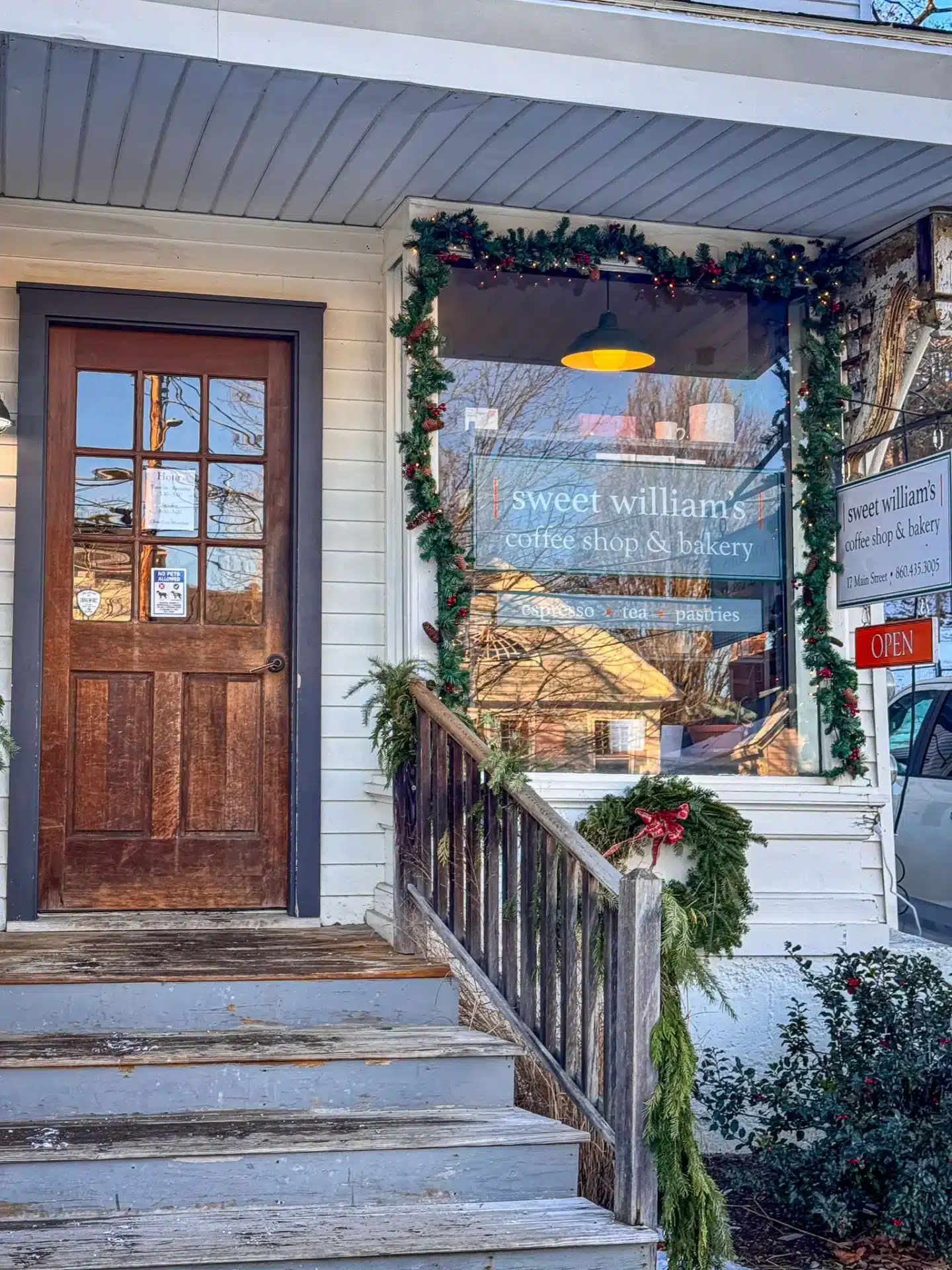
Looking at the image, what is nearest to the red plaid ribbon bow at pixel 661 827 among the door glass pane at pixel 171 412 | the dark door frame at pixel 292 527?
the dark door frame at pixel 292 527

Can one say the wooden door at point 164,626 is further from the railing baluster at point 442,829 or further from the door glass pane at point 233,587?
the railing baluster at point 442,829

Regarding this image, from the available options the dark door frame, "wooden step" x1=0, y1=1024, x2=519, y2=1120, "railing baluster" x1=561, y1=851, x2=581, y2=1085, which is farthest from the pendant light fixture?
"wooden step" x1=0, y1=1024, x2=519, y2=1120

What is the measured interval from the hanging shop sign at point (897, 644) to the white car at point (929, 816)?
247cm

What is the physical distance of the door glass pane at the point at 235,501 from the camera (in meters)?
5.43

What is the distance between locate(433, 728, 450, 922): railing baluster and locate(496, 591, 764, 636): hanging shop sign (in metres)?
0.81

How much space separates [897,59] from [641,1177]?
382cm

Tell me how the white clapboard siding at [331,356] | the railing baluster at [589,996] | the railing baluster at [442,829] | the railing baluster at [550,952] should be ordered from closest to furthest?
the railing baluster at [589,996], the railing baluster at [550,952], the railing baluster at [442,829], the white clapboard siding at [331,356]

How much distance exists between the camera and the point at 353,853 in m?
5.39

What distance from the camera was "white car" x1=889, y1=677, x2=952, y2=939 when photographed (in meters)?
7.78

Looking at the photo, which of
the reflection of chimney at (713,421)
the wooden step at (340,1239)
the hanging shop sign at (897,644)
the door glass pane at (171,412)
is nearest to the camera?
the wooden step at (340,1239)

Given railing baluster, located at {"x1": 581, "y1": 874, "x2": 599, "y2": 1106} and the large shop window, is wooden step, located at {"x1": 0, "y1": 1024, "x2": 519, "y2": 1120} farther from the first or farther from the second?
the large shop window

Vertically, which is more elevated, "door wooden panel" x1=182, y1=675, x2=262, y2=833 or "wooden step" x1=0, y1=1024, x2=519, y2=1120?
"door wooden panel" x1=182, y1=675, x2=262, y2=833

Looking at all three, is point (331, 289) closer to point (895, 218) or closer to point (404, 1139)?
point (895, 218)

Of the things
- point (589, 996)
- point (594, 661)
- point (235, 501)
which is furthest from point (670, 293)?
point (589, 996)
